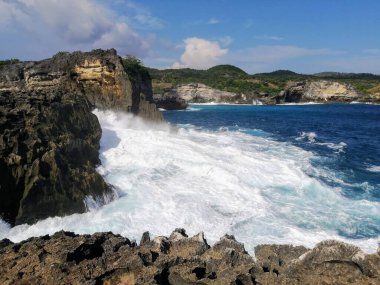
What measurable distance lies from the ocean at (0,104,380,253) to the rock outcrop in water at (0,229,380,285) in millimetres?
4388

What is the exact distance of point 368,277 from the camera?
764 cm

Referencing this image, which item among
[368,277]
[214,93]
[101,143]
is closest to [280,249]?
[368,277]

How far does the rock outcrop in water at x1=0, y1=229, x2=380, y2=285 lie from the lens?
7941mm

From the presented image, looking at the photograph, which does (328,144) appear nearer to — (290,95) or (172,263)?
(172,263)

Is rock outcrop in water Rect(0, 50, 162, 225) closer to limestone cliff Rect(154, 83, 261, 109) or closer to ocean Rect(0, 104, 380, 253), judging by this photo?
ocean Rect(0, 104, 380, 253)

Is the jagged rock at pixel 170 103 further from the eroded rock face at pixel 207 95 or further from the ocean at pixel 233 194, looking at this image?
the ocean at pixel 233 194

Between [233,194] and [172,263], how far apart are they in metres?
10.8

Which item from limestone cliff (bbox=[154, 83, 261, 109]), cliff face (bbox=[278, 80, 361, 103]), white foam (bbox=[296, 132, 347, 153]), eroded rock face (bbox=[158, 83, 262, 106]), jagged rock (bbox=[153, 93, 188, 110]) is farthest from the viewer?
limestone cliff (bbox=[154, 83, 261, 109])

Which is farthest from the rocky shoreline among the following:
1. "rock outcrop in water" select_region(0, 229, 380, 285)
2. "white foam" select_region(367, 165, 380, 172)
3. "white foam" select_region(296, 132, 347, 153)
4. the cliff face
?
"rock outcrop in water" select_region(0, 229, 380, 285)

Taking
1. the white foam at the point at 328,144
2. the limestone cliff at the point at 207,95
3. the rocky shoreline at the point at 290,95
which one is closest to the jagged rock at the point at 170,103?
the rocky shoreline at the point at 290,95

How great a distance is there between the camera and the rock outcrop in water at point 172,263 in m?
7.94

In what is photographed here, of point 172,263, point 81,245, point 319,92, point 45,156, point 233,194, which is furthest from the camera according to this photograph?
point 319,92

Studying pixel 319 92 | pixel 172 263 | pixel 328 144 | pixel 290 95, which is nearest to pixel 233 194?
pixel 172 263

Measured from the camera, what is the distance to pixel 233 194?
19312mm
